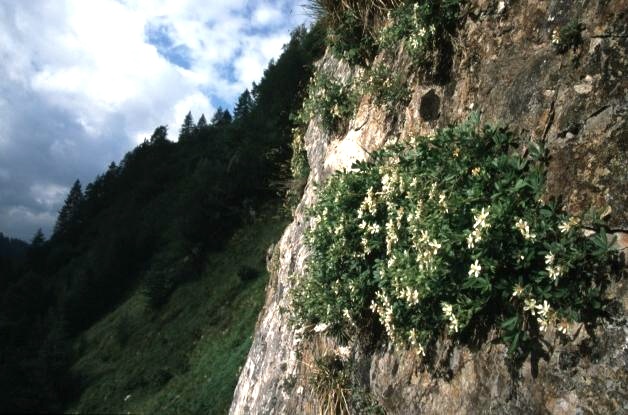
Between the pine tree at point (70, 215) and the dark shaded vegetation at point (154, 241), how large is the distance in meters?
4.92

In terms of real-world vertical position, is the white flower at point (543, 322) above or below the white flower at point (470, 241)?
below

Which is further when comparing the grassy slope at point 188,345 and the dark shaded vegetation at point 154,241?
the dark shaded vegetation at point 154,241

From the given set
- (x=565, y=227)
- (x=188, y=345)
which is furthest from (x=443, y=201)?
(x=188, y=345)

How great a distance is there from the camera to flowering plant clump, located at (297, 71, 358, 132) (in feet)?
24.8

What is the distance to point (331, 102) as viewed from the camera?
7.78 metres

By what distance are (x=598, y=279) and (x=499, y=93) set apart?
205 centimetres

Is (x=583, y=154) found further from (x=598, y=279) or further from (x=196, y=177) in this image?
(x=196, y=177)

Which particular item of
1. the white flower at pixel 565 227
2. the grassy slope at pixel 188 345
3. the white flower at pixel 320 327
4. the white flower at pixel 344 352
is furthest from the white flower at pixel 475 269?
the grassy slope at pixel 188 345

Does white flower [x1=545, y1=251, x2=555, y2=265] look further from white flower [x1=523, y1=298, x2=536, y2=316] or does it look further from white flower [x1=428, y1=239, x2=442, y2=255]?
white flower [x1=428, y1=239, x2=442, y2=255]

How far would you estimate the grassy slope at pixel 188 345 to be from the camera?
17000 mm

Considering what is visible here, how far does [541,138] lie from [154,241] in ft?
153

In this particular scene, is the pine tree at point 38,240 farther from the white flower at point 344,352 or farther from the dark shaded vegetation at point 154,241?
the white flower at point 344,352

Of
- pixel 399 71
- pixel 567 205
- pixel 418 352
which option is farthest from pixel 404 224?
pixel 399 71

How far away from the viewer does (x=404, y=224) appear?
178 inches
